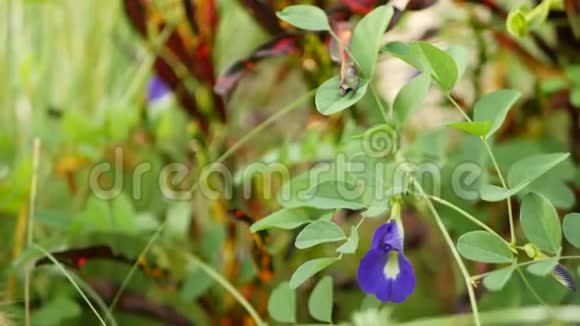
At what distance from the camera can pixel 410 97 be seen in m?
0.65

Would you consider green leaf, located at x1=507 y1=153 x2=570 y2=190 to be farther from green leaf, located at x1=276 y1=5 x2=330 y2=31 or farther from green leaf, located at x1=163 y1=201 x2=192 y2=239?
green leaf, located at x1=163 y1=201 x2=192 y2=239

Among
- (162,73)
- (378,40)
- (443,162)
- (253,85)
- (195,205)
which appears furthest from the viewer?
(253,85)

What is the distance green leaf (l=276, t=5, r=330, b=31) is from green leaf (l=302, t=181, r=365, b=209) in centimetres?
12

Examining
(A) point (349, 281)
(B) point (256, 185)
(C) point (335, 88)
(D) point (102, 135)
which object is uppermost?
(C) point (335, 88)

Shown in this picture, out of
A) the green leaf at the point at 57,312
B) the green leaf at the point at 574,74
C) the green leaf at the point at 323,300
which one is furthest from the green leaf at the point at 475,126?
the green leaf at the point at 57,312

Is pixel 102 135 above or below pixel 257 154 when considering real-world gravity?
above

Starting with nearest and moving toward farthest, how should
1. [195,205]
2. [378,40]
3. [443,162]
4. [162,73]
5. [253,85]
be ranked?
1. [378,40]
2. [443,162]
3. [162,73]
4. [195,205]
5. [253,85]

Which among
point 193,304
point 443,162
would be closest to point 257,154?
point 193,304

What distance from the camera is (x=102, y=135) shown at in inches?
36.8

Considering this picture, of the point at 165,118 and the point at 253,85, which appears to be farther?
the point at 253,85

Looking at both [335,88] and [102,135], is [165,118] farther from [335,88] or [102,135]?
[335,88]

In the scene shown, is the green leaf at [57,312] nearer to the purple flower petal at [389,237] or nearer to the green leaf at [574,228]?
the purple flower petal at [389,237]

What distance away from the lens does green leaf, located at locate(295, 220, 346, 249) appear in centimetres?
61

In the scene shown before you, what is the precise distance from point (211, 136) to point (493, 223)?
32 cm
